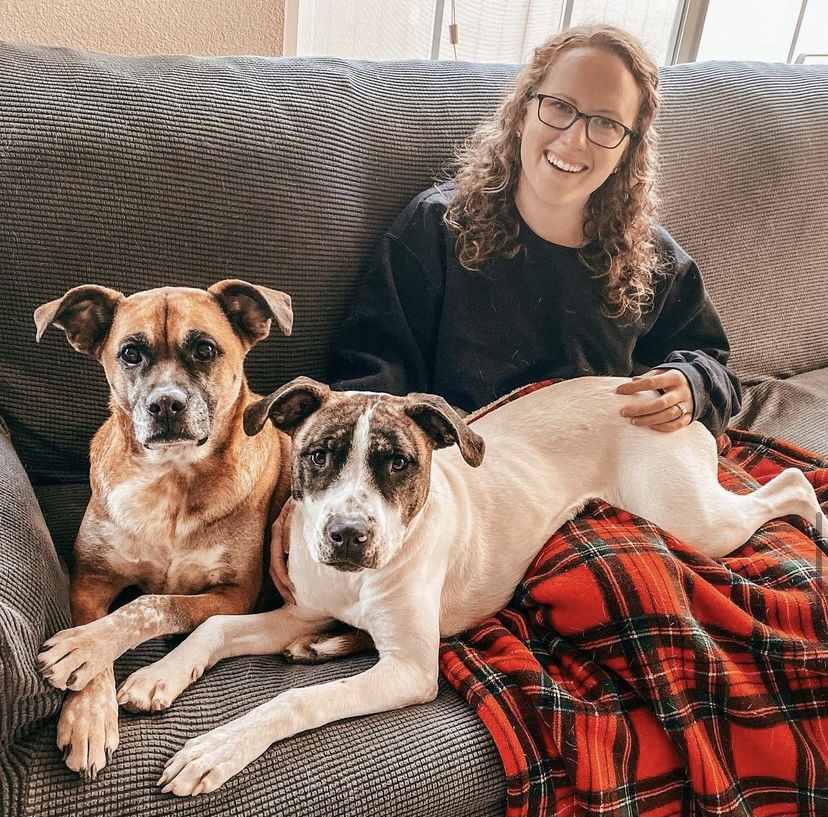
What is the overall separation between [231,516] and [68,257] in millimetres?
685

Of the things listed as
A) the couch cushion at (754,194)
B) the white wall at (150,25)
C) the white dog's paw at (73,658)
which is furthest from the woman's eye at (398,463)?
the white wall at (150,25)

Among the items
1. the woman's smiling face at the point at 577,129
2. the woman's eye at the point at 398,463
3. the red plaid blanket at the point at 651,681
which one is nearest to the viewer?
the red plaid blanket at the point at 651,681

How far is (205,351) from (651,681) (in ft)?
3.37

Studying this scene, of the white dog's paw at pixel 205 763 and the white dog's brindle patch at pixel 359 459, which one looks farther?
the white dog's brindle patch at pixel 359 459

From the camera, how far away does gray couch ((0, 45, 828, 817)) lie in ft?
4.08

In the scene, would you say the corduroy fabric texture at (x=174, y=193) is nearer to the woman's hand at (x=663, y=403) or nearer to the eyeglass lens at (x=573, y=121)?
the eyeglass lens at (x=573, y=121)

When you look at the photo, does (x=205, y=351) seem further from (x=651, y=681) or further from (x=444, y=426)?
(x=651, y=681)

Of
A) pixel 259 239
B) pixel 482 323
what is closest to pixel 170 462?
Result: pixel 259 239

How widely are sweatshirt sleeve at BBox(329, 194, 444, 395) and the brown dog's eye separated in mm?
485

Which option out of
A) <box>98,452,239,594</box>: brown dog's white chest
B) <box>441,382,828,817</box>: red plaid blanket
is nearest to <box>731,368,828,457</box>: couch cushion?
<box>441,382,828,817</box>: red plaid blanket

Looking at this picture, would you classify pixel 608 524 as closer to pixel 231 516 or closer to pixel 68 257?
pixel 231 516

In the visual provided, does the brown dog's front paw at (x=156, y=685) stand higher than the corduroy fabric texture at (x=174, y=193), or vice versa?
the corduroy fabric texture at (x=174, y=193)

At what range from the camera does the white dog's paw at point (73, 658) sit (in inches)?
47.2

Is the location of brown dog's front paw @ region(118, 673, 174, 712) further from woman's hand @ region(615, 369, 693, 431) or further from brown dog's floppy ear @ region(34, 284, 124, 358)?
woman's hand @ region(615, 369, 693, 431)
